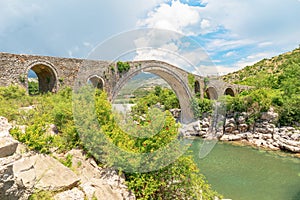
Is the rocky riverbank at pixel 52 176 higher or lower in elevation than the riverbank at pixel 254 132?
higher

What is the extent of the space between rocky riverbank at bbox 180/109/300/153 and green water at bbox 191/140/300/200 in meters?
1.04

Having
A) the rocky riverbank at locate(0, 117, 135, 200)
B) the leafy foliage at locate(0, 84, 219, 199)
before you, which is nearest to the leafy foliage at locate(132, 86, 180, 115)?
the leafy foliage at locate(0, 84, 219, 199)

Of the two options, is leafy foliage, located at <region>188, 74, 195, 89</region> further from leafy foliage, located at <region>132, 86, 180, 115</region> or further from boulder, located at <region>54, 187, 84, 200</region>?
boulder, located at <region>54, 187, 84, 200</region>

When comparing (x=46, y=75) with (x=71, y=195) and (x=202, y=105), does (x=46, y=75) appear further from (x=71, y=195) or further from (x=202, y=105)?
(x=202, y=105)


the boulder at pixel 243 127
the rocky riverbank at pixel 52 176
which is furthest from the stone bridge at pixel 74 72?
the rocky riverbank at pixel 52 176

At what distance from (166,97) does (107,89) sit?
9.33 m

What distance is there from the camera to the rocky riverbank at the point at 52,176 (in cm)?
170

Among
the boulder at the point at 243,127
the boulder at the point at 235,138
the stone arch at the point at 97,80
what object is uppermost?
the stone arch at the point at 97,80

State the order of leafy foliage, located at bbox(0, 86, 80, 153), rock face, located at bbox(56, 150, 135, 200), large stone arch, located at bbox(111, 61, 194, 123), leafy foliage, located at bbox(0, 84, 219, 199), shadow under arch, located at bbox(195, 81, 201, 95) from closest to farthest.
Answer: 1. rock face, located at bbox(56, 150, 135, 200)
2. leafy foliage, located at bbox(0, 86, 80, 153)
3. leafy foliage, located at bbox(0, 84, 219, 199)
4. large stone arch, located at bbox(111, 61, 194, 123)
5. shadow under arch, located at bbox(195, 81, 201, 95)

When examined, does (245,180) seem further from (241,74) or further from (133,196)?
(241,74)

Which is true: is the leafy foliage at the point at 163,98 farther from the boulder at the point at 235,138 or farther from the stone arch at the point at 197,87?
the boulder at the point at 235,138

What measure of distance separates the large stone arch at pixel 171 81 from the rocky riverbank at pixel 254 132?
66.5 inches

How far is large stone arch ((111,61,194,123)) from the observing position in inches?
378

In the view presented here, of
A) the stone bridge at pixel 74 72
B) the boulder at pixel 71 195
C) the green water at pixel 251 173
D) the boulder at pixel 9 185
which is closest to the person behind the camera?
the boulder at pixel 9 185
